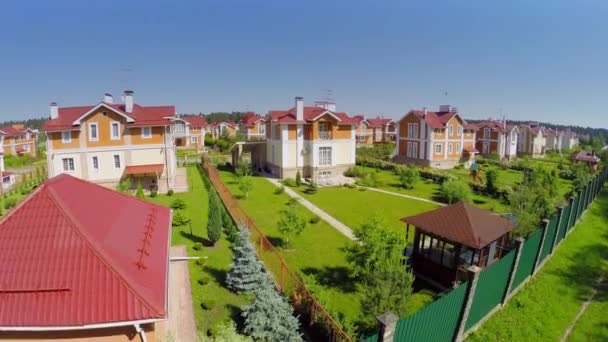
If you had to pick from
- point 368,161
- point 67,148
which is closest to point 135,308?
point 67,148

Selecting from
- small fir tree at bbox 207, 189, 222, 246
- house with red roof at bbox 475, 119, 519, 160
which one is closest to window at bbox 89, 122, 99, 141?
small fir tree at bbox 207, 189, 222, 246

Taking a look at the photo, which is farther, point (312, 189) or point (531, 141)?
point (531, 141)

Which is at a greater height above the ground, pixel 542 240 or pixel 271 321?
pixel 542 240

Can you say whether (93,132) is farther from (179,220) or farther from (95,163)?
(179,220)

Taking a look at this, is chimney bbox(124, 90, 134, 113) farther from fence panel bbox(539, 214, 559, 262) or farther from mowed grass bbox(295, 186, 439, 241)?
fence panel bbox(539, 214, 559, 262)

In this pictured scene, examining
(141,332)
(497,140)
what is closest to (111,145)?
(141,332)

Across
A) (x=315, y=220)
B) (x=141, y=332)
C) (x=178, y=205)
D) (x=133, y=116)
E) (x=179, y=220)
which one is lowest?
(x=315, y=220)

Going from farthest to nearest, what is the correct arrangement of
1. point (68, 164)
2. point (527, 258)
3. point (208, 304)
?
1. point (68, 164)
2. point (527, 258)
3. point (208, 304)
